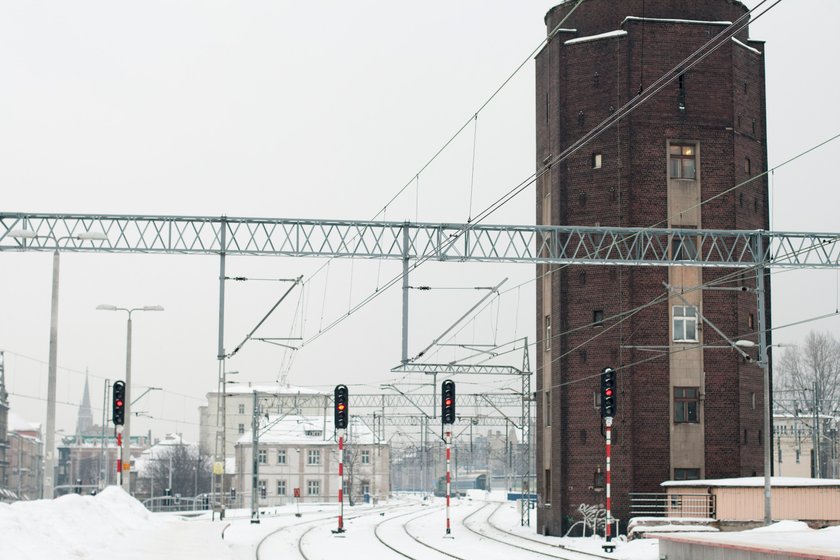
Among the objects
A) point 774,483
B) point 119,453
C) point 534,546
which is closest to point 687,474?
point 774,483

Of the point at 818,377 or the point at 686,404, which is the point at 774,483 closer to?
the point at 686,404

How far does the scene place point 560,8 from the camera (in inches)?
1980

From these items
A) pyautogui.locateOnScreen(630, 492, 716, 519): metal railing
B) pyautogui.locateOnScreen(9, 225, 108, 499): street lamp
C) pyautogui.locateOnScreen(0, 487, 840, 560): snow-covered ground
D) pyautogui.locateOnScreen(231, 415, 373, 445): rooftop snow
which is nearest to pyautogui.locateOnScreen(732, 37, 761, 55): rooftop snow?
pyautogui.locateOnScreen(630, 492, 716, 519): metal railing

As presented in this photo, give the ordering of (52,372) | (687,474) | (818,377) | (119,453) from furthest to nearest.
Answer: (818,377), (687,474), (119,453), (52,372)

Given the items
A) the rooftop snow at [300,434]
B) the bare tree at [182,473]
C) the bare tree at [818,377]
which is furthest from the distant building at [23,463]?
the bare tree at [818,377]

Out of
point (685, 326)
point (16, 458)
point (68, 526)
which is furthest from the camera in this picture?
point (16, 458)

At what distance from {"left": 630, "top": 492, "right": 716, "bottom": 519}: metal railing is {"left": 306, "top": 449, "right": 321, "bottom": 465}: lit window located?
7735 cm

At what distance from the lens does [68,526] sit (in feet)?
94.9

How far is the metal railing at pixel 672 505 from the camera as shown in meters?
41.8

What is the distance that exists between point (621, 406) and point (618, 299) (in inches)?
158

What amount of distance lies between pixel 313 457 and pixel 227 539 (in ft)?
269

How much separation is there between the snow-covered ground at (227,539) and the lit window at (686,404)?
231 inches

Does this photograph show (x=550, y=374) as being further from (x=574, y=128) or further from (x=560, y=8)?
(x=560, y=8)

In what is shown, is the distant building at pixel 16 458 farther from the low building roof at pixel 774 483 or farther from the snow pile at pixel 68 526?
the low building roof at pixel 774 483
